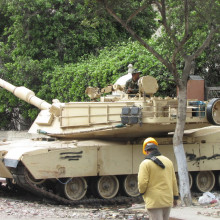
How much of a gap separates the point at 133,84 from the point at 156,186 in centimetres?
774

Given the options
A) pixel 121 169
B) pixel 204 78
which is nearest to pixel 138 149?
pixel 121 169

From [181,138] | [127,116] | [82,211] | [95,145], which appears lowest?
[82,211]

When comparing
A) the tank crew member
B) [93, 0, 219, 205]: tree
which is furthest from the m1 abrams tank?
[93, 0, 219, 205]: tree

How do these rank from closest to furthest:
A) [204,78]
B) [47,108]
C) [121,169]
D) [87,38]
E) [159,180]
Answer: [159,180] < [121,169] < [47,108] < [204,78] < [87,38]

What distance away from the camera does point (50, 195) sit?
1433 cm

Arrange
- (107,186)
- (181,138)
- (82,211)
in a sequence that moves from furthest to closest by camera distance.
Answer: (107,186), (181,138), (82,211)

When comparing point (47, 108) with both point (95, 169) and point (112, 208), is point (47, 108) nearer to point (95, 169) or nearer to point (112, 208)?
point (95, 169)

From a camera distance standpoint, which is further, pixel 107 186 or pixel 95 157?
pixel 107 186

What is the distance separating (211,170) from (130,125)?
3.93 meters

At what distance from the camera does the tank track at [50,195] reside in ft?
46.3

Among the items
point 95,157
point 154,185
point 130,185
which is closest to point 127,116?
point 95,157

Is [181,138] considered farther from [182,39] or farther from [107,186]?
[107,186]

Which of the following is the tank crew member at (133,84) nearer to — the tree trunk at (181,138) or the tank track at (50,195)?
the tree trunk at (181,138)

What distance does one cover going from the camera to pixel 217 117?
1458 cm
